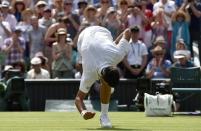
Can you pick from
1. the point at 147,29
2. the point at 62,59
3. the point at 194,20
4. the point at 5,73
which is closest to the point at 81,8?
the point at 147,29

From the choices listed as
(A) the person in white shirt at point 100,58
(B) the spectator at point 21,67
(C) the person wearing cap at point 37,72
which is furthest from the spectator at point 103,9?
(A) the person in white shirt at point 100,58

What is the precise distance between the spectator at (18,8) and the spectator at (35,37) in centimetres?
100

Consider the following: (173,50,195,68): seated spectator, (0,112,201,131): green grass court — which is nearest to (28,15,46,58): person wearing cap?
(173,50,195,68): seated spectator

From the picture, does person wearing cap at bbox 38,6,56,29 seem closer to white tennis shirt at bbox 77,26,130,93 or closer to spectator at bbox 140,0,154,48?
spectator at bbox 140,0,154,48

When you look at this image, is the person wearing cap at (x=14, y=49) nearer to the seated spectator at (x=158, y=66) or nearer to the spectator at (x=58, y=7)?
the spectator at (x=58, y=7)

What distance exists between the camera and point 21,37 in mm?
20484

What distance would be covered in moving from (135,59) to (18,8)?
4.06 meters

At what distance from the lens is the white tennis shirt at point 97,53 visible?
1161 cm

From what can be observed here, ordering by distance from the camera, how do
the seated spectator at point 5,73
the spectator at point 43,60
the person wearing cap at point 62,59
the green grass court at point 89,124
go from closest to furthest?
the green grass court at point 89,124 < the seated spectator at point 5,73 < the person wearing cap at point 62,59 < the spectator at point 43,60

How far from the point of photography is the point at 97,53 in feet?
38.4

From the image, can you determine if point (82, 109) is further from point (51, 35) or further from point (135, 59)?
point (51, 35)

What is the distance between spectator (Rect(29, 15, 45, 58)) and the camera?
20469mm

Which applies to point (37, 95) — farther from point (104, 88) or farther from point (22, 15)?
point (104, 88)

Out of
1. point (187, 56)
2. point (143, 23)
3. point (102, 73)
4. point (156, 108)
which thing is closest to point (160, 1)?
point (143, 23)
